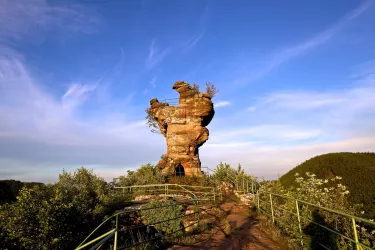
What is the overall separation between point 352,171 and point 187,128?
1662cm

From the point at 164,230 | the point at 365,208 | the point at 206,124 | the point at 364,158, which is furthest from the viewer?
the point at 206,124

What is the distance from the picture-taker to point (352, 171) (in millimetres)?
23281

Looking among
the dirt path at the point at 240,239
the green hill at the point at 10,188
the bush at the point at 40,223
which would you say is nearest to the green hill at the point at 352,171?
the dirt path at the point at 240,239

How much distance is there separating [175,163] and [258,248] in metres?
19.8

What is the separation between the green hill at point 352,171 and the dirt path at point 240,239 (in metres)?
9.52

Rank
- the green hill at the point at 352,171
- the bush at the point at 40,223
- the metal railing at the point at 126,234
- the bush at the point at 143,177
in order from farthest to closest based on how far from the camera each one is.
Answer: the bush at the point at 143,177 < the green hill at the point at 352,171 < the bush at the point at 40,223 < the metal railing at the point at 126,234

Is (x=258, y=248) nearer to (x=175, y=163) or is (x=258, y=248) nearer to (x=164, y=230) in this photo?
(x=164, y=230)

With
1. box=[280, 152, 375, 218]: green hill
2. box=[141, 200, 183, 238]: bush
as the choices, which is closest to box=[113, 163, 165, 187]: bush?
box=[141, 200, 183, 238]: bush

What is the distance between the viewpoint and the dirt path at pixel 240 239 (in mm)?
8539

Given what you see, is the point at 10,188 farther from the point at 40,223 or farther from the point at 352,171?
the point at 352,171

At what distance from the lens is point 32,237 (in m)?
10.5

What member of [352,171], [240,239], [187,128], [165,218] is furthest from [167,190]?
[352,171]

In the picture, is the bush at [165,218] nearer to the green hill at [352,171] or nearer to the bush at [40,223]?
the bush at [40,223]

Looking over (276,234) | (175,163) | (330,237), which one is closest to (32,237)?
(276,234)
